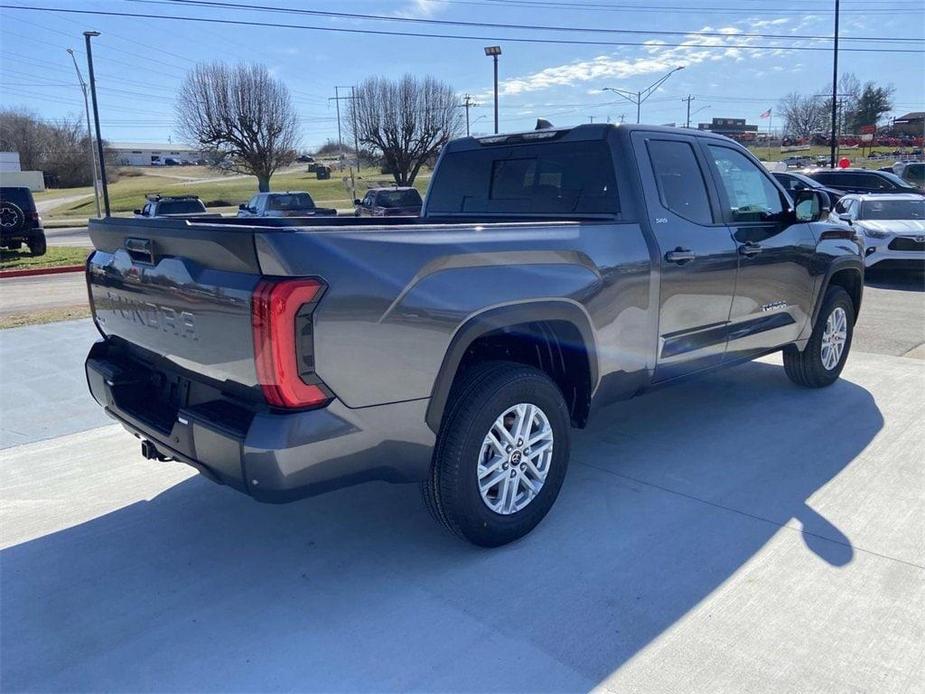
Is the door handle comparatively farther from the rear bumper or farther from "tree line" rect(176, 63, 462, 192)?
"tree line" rect(176, 63, 462, 192)

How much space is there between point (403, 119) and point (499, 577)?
53.5 metres

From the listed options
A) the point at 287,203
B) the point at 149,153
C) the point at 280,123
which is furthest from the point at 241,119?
the point at 149,153

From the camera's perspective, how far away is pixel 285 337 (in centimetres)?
254

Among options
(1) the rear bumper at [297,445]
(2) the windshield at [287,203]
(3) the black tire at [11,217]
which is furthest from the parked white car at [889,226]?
(3) the black tire at [11,217]

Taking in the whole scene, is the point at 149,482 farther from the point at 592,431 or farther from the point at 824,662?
the point at 824,662

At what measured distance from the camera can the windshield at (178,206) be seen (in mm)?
22953

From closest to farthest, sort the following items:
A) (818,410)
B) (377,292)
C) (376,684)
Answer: (376,684)
(377,292)
(818,410)

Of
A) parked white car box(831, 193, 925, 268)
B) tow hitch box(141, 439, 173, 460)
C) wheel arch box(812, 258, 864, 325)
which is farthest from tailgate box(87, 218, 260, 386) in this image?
→ parked white car box(831, 193, 925, 268)

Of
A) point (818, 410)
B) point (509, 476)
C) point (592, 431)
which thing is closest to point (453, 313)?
point (509, 476)

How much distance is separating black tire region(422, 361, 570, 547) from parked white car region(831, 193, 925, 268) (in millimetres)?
11724

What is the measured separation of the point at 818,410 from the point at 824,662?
3235 mm

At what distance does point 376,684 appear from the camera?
8.36ft

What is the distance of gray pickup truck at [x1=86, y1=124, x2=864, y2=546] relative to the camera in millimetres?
2623

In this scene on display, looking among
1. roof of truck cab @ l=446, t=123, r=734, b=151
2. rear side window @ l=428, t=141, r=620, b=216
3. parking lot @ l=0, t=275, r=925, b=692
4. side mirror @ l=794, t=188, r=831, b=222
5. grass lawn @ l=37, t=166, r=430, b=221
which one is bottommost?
parking lot @ l=0, t=275, r=925, b=692
